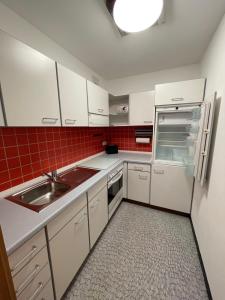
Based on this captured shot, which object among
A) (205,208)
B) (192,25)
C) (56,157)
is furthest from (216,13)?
(56,157)

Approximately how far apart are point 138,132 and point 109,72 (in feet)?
3.97

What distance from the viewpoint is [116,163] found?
202 cm

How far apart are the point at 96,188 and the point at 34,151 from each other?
30.2 inches

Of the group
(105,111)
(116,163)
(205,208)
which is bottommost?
(205,208)

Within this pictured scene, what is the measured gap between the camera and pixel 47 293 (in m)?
0.90

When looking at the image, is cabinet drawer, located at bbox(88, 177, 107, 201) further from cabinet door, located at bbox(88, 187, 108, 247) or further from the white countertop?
the white countertop

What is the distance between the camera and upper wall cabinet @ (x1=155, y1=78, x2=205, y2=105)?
1.68 metres

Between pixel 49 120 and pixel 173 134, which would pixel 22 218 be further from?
pixel 173 134

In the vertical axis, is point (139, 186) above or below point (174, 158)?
below

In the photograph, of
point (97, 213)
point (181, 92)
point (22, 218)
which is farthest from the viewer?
point (181, 92)

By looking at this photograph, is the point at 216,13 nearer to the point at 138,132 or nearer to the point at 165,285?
the point at 138,132

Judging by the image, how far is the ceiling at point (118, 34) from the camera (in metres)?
1.10

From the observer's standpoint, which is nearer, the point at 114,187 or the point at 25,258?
the point at 25,258

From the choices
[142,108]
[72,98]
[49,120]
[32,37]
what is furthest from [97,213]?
[32,37]
